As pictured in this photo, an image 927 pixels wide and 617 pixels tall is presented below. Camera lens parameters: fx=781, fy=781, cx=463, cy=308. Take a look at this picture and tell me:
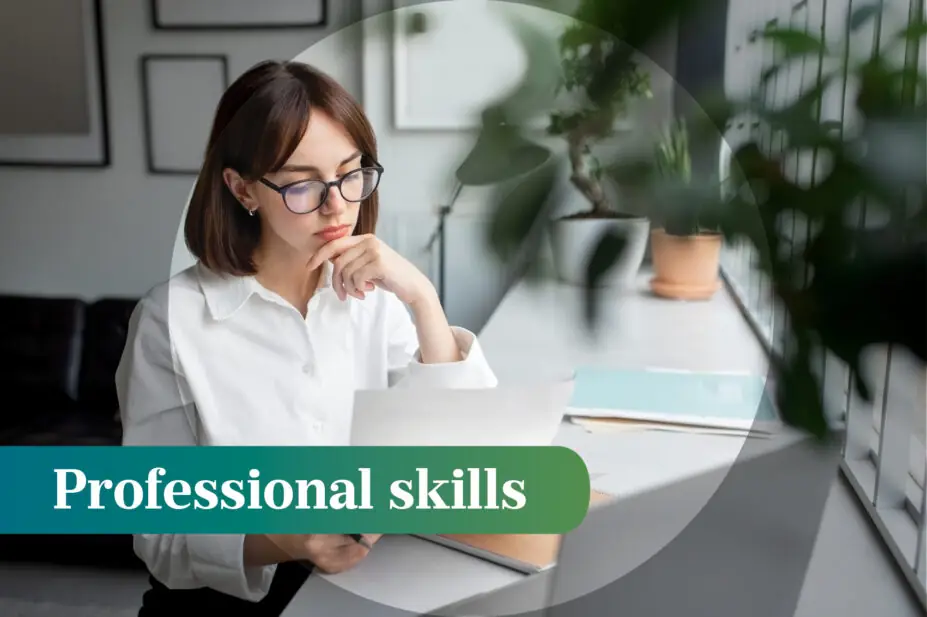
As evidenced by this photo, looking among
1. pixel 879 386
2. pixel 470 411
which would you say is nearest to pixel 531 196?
pixel 879 386

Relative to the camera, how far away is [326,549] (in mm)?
637

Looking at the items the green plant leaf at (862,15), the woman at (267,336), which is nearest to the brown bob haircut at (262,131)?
the woman at (267,336)

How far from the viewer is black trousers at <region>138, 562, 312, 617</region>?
2.34 ft

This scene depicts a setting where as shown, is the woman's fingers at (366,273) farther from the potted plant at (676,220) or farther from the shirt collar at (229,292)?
the potted plant at (676,220)

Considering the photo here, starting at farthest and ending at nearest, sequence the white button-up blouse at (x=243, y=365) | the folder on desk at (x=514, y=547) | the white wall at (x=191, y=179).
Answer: the white button-up blouse at (x=243, y=365), the folder on desk at (x=514, y=547), the white wall at (x=191, y=179)

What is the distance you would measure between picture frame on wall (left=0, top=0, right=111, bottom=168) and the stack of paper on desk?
0.54m

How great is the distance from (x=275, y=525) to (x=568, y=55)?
52cm

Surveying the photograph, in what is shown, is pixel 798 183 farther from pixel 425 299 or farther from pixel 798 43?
pixel 425 299

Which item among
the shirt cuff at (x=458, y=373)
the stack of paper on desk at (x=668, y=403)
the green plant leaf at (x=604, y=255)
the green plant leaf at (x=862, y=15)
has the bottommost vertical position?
the stack of paper on desk at (x=668, y=403)

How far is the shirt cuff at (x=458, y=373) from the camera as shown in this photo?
64 centimetres

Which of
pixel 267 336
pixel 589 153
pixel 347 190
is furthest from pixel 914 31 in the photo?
pixel 267 336

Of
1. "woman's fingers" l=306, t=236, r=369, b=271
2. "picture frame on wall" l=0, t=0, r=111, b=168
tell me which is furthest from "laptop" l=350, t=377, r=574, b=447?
"picture frame on wall" l=0, t=0, r=111, b=168

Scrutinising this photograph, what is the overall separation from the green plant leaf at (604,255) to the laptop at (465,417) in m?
0.30

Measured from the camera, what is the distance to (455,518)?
0.65m
